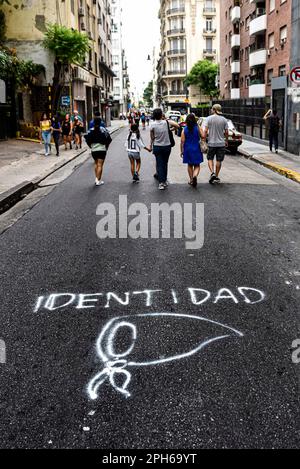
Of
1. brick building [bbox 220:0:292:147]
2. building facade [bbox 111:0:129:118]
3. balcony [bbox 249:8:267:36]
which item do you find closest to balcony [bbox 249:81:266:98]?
brick building [bbox 220:0:292:147]

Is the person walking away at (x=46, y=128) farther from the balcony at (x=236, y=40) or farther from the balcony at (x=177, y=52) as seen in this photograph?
the balcony at (x=177, y=52)

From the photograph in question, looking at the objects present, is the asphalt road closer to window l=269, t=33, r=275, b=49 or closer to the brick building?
the brick building

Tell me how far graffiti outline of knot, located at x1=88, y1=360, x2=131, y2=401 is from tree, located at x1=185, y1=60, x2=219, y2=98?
83.1m

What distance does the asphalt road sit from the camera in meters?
2.84

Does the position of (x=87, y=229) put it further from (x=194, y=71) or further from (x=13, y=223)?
(x=194, y=71)

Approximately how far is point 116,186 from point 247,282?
23.7ft

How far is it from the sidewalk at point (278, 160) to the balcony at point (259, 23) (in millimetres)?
18726

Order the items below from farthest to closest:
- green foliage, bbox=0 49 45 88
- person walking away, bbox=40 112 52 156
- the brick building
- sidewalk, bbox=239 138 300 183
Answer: the brick building < green foliage, bbox=0 49 45 88 < person walking away, bbox=40 112 52 156 < sidewalk, bbox=239 138 300 183

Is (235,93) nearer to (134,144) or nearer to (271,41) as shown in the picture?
(271,41)

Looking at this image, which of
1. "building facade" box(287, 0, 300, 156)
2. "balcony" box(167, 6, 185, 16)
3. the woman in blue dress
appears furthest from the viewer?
"balcony" box(167, 6, 185, 16)

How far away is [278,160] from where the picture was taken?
18734mm

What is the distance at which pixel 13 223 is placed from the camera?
863 centimetres

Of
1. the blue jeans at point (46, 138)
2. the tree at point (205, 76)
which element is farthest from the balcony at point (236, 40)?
the blue jeans at point (46, 138)

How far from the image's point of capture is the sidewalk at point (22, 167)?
37.4 feet
